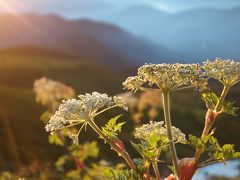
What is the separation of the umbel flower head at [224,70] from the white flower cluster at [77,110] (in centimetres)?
109

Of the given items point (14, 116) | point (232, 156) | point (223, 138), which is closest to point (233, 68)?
point (232, 156)

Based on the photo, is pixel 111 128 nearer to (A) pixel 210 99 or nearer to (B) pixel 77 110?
(B) pixel 77 110

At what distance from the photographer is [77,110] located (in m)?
5.93

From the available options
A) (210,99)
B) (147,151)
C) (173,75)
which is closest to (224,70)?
(210,99)

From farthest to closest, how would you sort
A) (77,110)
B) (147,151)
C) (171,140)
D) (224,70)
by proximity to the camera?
(77,110) < (224,70) < (171,140) < (147,151)

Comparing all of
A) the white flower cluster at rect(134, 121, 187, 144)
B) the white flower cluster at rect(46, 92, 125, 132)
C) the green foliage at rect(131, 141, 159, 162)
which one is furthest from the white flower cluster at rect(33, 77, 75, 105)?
the green foliage at rect(131, 141, 159, 162)

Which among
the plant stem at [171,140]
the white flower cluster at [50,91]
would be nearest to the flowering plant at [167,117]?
the plant stem at [171,140]

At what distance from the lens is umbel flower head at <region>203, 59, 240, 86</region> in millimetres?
5777

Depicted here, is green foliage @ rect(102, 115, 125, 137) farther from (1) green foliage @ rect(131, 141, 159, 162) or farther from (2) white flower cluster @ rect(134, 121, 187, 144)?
(1) green foliage @ rect(131, 141, 159, 162)

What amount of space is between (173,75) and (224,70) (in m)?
Answer: 0.58

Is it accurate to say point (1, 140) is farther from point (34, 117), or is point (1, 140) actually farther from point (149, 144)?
point (149, 144)

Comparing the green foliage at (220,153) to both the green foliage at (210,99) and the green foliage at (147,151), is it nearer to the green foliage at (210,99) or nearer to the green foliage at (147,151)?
the green foliage at (210,99)

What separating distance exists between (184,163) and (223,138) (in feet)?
612

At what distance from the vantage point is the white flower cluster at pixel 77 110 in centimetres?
586
